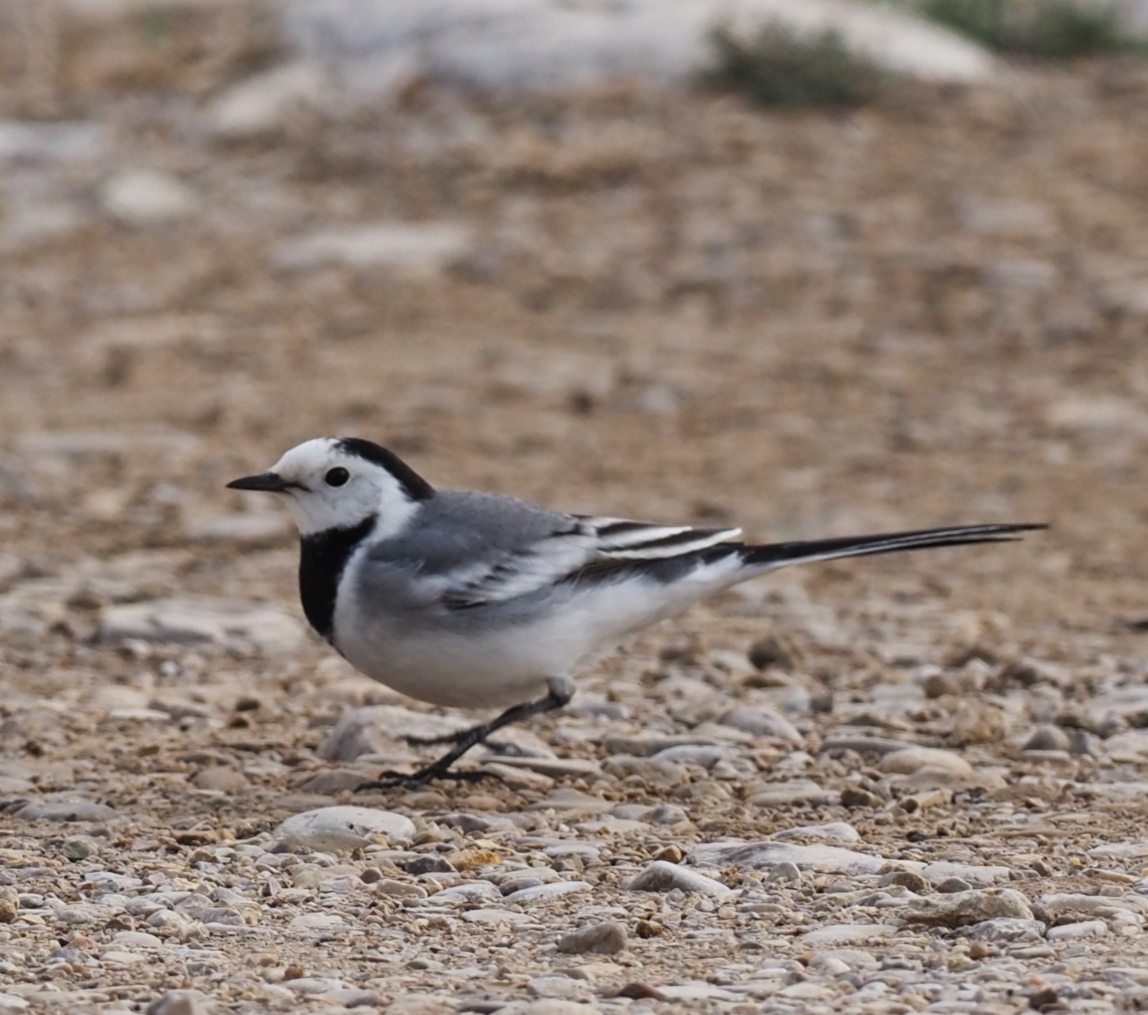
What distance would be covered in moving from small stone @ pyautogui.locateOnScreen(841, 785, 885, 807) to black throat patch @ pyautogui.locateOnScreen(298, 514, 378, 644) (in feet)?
4.36

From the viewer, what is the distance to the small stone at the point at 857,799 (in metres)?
5.62

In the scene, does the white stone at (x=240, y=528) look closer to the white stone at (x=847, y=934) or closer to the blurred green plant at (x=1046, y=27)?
the white stone at (x=847, y=934)

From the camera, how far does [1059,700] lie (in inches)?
272

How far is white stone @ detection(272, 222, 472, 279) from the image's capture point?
13.1 meters

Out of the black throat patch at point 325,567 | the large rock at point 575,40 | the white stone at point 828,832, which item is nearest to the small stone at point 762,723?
the white stone at point 828,832

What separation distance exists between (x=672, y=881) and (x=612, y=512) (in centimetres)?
474

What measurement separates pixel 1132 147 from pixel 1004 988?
10995 mm

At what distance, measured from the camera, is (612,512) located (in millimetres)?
9461

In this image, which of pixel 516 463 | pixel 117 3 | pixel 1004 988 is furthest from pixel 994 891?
pixel 117 3

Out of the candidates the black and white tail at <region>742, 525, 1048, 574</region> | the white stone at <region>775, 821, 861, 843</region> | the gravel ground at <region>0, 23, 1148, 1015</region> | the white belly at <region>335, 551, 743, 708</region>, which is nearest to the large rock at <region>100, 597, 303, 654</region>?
the gravel ground at <region>0, 23, 1148, 1015</region>

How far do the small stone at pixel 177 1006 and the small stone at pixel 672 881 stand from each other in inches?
47.4

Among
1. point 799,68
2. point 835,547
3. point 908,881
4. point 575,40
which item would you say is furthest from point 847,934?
point 575,40

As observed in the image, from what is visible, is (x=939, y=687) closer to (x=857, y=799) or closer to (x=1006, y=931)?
(x=857, y=799)

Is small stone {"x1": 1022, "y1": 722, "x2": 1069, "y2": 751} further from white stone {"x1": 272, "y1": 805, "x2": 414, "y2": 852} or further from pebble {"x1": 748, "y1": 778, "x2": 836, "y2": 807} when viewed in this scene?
white stone {"x1": 272, "y1": 805, "x2": 414, "y2": 852}
